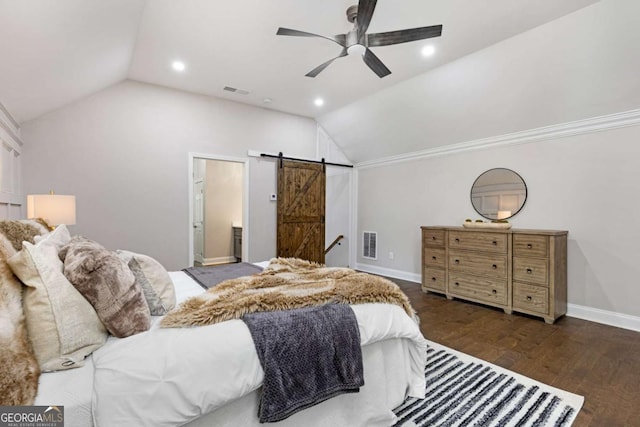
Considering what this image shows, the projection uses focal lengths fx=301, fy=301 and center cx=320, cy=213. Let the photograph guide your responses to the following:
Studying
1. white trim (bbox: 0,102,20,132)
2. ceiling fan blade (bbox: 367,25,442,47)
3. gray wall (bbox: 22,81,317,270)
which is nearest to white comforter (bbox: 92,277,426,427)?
ceiling fan blade (bbox: 367,25,442,47)

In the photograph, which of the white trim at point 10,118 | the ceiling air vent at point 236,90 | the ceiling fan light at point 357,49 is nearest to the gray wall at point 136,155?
the white trim at point 10,118

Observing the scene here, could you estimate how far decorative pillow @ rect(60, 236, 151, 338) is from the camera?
4.24 ft

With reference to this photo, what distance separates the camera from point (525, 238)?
346cm

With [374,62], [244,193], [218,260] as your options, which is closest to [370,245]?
Answer: [244,193]

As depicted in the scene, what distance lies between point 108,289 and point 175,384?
0.52 metres

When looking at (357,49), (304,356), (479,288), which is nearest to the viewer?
(304,356)

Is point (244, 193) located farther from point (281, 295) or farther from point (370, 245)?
point (281, 295)

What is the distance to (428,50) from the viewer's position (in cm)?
329

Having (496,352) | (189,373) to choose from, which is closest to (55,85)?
(189,373)

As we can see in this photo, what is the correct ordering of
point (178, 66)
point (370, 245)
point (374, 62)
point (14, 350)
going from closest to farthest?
Answer: point (14, 350) → point (374, 62) → point (178, 66) → point (370, 245)

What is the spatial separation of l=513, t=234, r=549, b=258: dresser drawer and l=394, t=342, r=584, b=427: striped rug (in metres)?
1.66

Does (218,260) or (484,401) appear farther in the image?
(218,260)

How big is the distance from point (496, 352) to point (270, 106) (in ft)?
15.0

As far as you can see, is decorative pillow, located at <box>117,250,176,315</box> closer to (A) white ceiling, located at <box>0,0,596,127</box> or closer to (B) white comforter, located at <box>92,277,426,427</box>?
(B) white comforter, located at <box>92,277,426,427</box>
